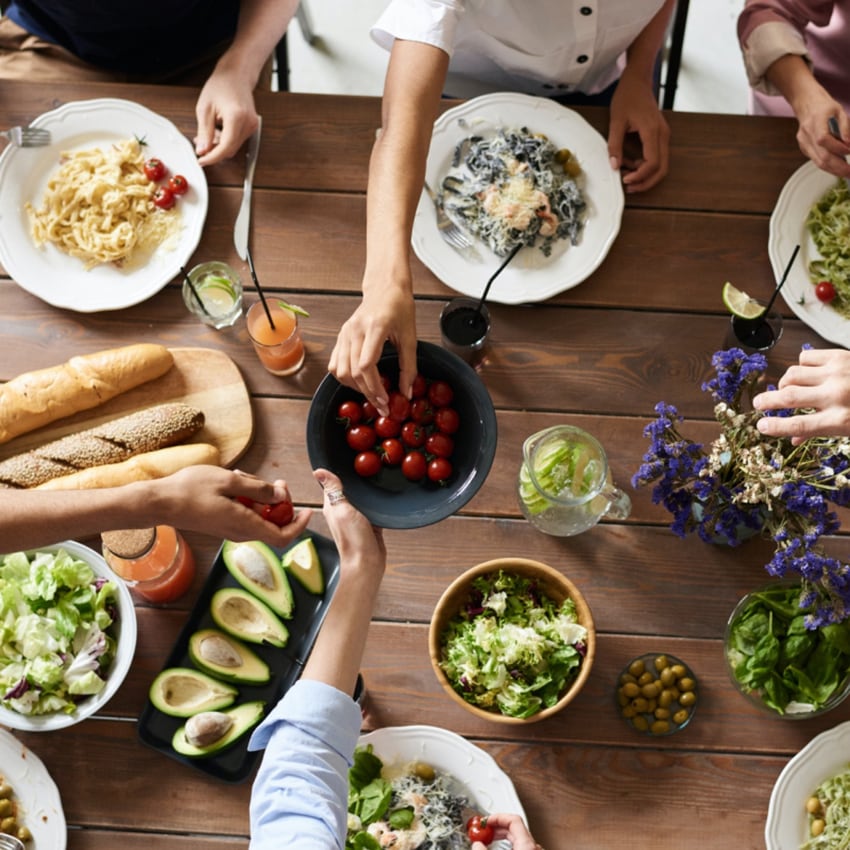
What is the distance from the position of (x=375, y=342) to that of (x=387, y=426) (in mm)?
169

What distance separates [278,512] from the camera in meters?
1.55

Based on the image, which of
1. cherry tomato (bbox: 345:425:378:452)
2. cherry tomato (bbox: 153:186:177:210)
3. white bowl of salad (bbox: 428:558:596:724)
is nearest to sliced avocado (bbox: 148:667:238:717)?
white bowl of salad (bbox: 428:558:596:724)

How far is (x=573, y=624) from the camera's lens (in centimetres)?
158

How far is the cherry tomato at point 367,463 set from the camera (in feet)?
5.14

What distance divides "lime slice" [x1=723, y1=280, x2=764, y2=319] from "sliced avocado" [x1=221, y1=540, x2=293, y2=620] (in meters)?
1.02

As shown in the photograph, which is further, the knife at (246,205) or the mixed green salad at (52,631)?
the knife at (246,205)

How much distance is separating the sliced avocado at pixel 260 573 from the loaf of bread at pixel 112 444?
243mm

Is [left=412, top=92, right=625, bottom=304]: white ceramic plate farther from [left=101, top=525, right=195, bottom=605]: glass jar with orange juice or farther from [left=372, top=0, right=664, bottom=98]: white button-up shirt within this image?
[left=101, top=525, right=195, bottom=605]: glass jar with orange juice

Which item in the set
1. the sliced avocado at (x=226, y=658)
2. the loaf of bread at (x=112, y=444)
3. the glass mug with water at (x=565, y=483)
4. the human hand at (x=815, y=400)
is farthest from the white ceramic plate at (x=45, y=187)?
the human hand at (x=815, y=400)

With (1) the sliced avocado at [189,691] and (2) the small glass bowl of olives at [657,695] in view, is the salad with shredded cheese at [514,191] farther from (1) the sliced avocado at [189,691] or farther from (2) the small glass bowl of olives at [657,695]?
(1) the sliced avocado at [189,691]

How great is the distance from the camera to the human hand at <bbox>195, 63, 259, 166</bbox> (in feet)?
6.09

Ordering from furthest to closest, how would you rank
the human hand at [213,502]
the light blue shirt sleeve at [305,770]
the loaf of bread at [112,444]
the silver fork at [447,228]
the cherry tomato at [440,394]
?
the silver fork at [447,228]
the loaf of bread at [112,444]
the cherry tomato at [440,394]
the human hand at [213,502]
the light blue shirt sleeve at [305,770]

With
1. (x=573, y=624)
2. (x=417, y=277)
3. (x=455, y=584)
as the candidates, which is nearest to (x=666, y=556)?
(x=573, y=624)

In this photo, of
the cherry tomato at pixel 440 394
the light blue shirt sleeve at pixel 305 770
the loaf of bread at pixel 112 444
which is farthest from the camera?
the loaf of bread at pixel 112 444
